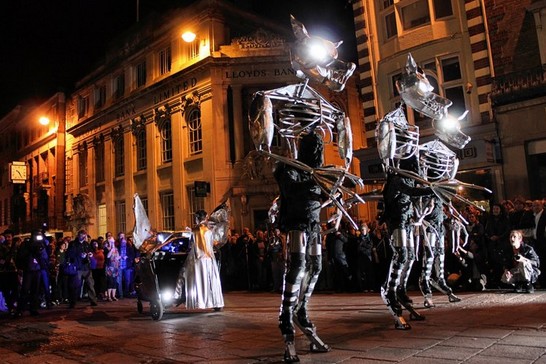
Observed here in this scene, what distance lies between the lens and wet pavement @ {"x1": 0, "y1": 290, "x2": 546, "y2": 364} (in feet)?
17.0

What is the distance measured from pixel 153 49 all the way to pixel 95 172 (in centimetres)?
992

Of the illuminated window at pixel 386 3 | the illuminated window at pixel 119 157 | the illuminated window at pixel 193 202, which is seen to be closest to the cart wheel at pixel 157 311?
the illuminated window at pixel 386 3

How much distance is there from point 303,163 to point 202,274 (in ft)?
15.3

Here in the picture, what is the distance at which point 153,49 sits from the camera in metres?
28.7

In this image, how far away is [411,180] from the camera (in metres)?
7.44

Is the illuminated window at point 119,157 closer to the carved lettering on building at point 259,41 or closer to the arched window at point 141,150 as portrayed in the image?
the arched window at point 141,150

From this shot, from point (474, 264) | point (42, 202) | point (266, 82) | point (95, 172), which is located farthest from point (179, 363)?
point (42, 202)

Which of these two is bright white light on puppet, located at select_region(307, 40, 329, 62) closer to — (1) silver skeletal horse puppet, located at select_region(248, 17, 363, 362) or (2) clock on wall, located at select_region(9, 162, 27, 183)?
(1) silver skeletal horse puppet, located at select_region(248, 17, 363, 362)

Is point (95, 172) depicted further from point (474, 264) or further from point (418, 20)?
point (474, 264)

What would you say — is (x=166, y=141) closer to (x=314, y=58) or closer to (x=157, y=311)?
(x=157, y=311)

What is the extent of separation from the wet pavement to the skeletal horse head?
3404 millimetres

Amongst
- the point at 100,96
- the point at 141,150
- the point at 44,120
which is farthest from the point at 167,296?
the point at 44,120

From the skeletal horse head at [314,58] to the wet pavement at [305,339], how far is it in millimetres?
3404

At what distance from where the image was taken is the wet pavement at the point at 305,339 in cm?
519
